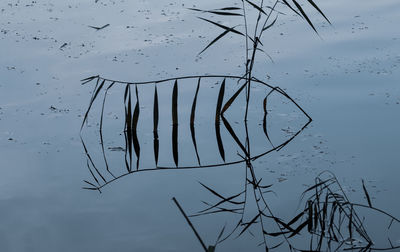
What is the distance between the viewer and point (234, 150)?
273 centimetres

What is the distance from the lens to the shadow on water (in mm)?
2139

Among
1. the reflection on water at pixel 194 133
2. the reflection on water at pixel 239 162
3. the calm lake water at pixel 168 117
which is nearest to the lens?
the reflection on water at pixel 239 162

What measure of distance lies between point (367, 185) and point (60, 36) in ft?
6.99

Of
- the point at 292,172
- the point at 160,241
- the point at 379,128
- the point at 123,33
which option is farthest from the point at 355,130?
the point at 123,33

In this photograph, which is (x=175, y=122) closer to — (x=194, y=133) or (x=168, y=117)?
(x=194, y=133)

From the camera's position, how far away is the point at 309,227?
2.14 metres

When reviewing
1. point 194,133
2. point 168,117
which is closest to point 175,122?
point 194,133

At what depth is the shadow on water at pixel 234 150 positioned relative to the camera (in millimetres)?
2139

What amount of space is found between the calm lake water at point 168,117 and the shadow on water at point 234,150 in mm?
14

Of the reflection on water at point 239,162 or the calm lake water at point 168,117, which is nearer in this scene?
the reflection on water at point 239,162

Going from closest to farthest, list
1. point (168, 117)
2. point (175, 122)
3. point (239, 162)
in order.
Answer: point (239, 162), point (175, 122), point (168, 117)

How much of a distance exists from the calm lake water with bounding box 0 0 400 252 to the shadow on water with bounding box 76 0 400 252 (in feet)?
0.05

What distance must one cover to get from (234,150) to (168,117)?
1.39ft

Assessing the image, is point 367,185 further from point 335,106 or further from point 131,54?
point 131,54
